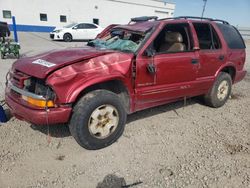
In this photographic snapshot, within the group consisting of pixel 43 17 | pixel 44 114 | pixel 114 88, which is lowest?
pixel 43 17

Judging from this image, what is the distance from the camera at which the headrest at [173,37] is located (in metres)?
Result: 4.38

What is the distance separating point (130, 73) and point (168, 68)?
2.52ft

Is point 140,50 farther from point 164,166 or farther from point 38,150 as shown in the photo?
point 38,150

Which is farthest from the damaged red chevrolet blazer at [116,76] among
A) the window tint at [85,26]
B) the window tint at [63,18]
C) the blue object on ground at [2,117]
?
the window tint at [63,18]

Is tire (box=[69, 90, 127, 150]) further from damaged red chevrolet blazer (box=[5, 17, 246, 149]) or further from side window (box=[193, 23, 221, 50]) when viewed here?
side window (box=[193, 23, 221, 50])

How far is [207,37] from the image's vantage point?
191 inches

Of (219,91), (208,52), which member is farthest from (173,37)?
(219,91)

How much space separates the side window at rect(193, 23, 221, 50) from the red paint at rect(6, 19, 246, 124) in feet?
0.37

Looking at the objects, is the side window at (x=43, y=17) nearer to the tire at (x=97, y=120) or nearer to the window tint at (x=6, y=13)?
the window tint at (x=6, y=13)

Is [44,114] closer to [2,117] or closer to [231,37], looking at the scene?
[2,117]

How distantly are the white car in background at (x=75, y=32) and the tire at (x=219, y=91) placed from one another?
15.3 metres

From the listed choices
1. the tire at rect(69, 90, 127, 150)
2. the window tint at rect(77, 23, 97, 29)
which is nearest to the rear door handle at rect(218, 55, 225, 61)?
the tire at rect(69, 90, 127, 150)

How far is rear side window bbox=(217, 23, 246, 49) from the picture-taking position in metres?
5.08

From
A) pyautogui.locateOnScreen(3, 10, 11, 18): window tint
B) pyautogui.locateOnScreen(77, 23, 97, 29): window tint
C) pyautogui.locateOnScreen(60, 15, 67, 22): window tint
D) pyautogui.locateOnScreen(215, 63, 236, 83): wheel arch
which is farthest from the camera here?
pyautogui.locateOnScreen(60, 15, 67, 22): window tint
